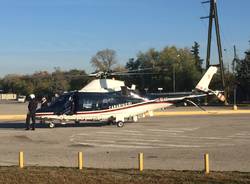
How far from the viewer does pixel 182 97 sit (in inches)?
1312

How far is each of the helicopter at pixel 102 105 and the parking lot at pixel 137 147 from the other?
13.2 ft

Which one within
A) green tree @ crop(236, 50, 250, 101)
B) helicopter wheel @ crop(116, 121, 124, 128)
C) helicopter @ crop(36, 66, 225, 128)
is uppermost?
green tree @ crop(236, 50, 250, 101)

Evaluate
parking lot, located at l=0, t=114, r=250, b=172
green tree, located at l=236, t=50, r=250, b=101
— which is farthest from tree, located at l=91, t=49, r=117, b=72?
parking lot, located at l=0, t=114, r=250, b=172

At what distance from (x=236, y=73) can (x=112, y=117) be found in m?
56.3

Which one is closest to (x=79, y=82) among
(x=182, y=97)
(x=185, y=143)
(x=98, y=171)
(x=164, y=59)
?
(x=164, y=59)

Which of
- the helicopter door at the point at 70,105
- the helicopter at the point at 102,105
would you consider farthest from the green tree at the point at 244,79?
the helicopter door at the point at 70,105

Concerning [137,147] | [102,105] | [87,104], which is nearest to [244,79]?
[102,105]

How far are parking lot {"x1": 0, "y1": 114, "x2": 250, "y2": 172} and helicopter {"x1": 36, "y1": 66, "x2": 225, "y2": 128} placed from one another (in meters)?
4.04

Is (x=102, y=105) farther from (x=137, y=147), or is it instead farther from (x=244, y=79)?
(x=244, y=79)

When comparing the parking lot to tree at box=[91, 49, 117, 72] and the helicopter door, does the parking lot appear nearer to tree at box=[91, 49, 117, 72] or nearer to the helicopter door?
the helicopter door

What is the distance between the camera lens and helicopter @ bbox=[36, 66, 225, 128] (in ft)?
99.0

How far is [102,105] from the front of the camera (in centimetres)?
3077

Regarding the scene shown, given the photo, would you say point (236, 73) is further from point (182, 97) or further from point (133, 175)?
point (133, 175)

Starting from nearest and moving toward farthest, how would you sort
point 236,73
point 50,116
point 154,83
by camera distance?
1. point 50,116
2. point 236,73
3. point 154,83
